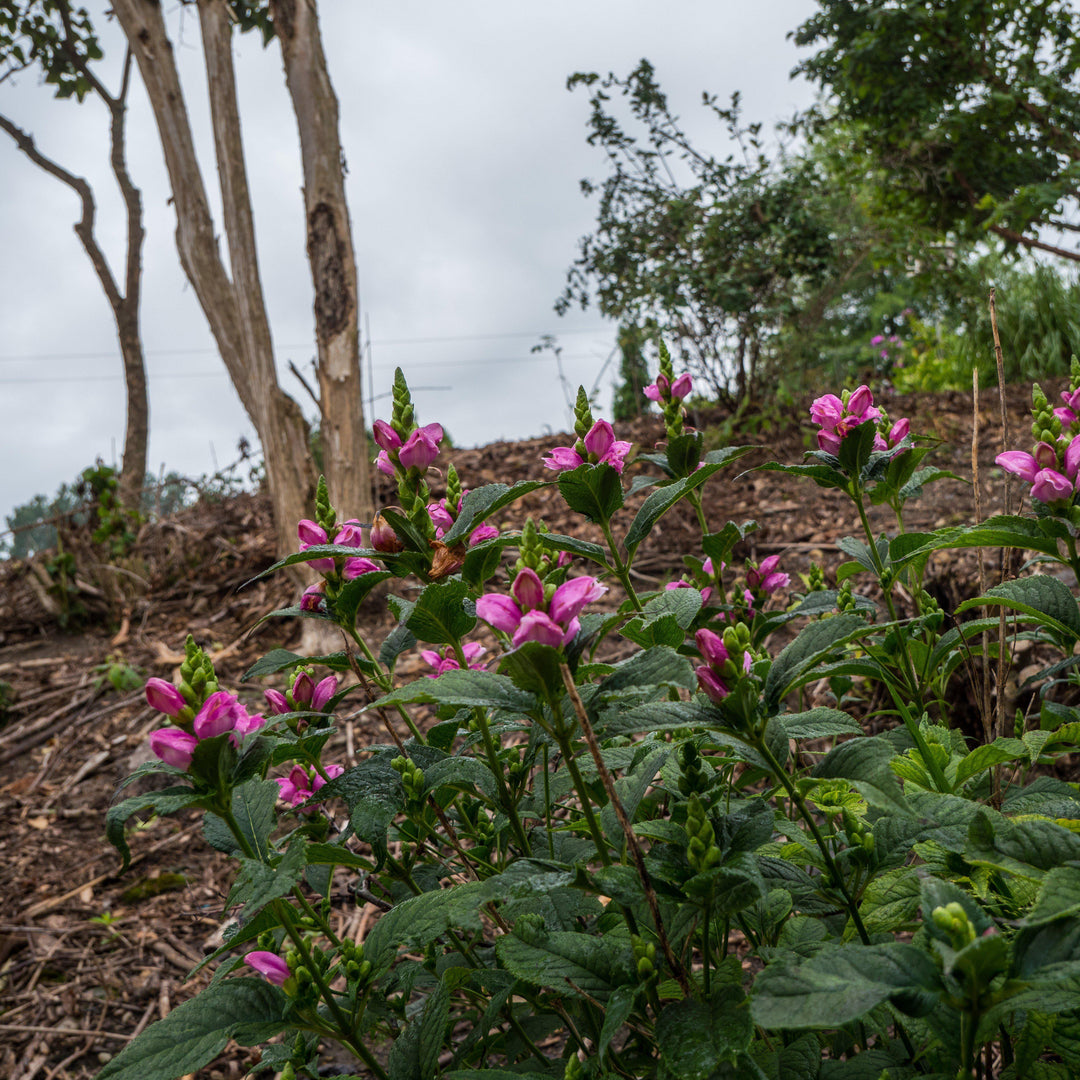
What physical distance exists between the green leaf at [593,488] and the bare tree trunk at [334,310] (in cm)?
307

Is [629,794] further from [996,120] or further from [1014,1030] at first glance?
[996,120]

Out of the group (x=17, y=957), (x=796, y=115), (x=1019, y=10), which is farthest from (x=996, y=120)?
(x=17, y=957)

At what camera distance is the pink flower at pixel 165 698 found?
2.43ft

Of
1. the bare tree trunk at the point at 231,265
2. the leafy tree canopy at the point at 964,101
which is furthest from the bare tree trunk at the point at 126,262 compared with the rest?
the leafy tree canopy at the point at 964,101

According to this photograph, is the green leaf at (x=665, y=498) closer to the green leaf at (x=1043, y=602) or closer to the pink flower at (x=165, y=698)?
the green leaf at (x=1043, y=602)

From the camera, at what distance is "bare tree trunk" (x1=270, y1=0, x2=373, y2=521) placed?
3928 mm

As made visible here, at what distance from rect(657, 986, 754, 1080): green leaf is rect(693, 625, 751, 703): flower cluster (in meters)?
0.26

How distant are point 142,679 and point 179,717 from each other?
3750mm

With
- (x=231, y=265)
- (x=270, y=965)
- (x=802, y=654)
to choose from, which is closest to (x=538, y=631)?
(x=802, y=654)

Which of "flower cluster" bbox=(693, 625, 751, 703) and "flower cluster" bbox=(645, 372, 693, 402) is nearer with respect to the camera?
"flower cluster" bbox=(693, 625, 751, 703)

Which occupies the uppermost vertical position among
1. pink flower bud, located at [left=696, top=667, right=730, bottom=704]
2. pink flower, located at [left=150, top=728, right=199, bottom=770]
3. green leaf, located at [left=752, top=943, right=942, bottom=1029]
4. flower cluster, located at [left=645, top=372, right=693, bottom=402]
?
flower cluster, located at [left=645, top=372, right=693, bottom=402]

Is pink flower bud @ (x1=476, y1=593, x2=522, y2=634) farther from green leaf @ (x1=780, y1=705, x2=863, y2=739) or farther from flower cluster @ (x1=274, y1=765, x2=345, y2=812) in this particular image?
flower cluster @ (x1=274, y1=765, x2=345, y2=812)

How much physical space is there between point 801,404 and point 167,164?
4.54 meters

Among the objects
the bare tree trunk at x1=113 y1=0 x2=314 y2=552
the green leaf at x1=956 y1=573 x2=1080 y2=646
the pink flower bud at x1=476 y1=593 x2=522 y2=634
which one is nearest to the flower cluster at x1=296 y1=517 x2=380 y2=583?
the pink flower bud at x1=476 y1=593 x2=522 y2=634
